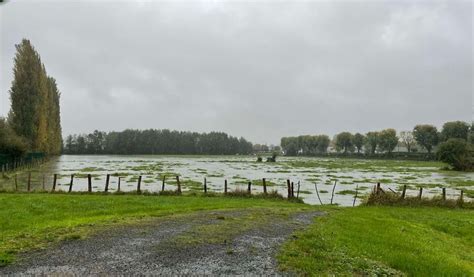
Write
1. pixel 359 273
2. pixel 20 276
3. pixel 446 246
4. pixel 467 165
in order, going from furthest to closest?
pixel 467 165
pixel 446 246
pixel 359 273
pixel 20 276

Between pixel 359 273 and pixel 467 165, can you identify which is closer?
pixel 359 273

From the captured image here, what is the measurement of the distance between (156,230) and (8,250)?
14.1 feet

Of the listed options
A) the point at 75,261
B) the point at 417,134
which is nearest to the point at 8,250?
the point at 75,261

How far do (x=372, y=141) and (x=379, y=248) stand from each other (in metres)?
162

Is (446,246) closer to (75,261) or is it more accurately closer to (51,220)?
(75,261)

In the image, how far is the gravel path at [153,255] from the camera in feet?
25.7

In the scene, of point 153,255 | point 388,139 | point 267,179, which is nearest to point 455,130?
point 388,139

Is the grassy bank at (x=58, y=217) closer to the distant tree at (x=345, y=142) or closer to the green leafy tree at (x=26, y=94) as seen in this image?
the green leafy tree at (x=26, y=94)

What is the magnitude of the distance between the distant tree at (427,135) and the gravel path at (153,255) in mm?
138869

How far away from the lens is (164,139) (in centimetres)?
19950

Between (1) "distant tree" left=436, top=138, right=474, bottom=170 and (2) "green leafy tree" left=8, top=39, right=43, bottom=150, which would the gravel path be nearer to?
(2) "green leafy tree" left=8, top=39, right=43, bottom=150

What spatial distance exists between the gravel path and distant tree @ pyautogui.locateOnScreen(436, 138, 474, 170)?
74.0 metres

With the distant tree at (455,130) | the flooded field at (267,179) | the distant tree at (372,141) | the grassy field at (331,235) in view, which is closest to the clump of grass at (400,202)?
the flooded field at (267,179)

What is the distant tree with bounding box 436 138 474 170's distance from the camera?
72.4m
